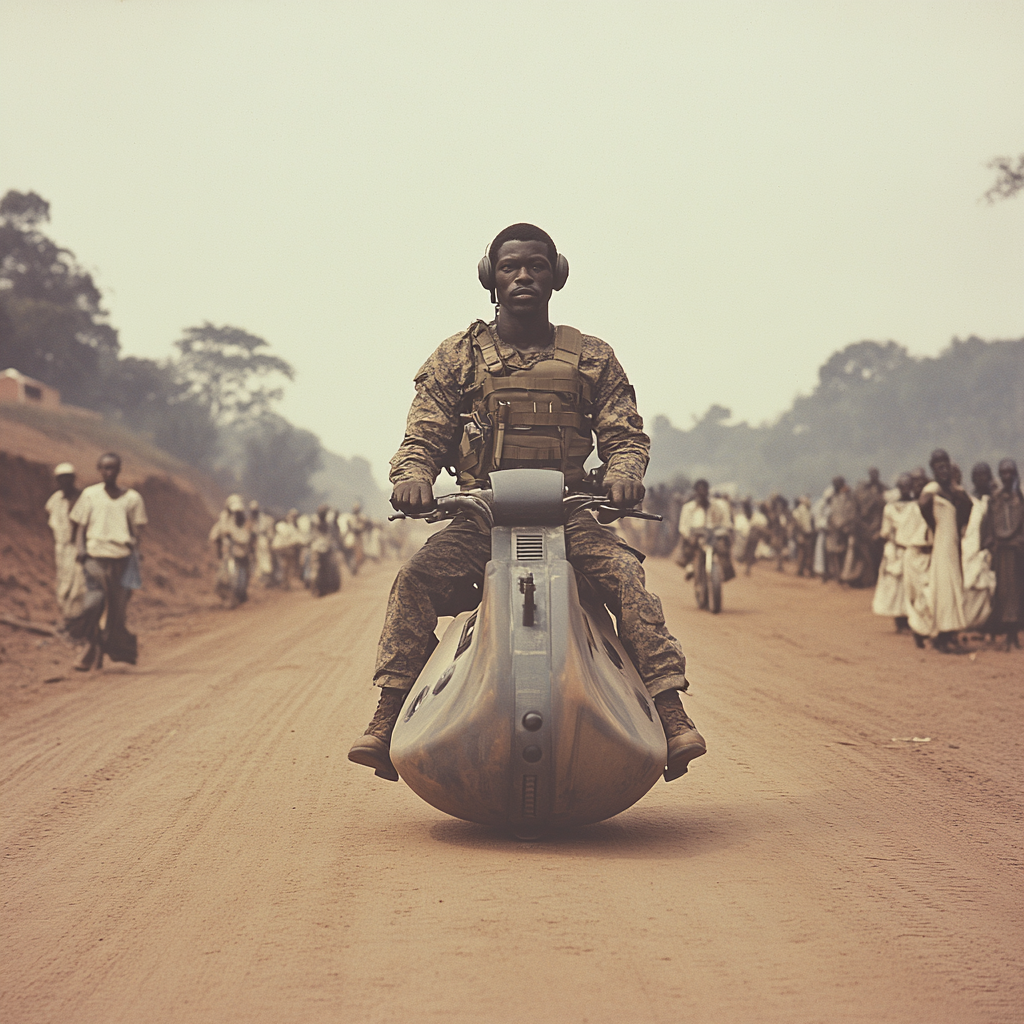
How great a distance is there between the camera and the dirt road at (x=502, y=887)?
3865mm

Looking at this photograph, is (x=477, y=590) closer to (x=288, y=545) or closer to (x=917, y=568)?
(x=917, y=568)

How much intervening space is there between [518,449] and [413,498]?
0.65 meters

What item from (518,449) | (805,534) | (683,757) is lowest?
(683,757)

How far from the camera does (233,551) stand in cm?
2862

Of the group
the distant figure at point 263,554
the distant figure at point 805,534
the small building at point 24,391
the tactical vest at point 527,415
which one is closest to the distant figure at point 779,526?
the distant figure at point 805,534

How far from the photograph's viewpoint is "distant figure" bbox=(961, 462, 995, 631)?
17.0 m

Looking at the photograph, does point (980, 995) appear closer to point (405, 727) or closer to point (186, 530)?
point (405, 727)

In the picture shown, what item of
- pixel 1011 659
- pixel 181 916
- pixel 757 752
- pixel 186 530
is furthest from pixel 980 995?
pixel 186 530

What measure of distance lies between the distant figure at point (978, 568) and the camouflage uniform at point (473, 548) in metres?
11.9

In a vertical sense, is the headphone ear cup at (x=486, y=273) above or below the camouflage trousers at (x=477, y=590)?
above

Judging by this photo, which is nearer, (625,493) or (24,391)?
(625,493)

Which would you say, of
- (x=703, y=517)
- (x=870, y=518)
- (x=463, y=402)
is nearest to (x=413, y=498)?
(x=463, y=402)

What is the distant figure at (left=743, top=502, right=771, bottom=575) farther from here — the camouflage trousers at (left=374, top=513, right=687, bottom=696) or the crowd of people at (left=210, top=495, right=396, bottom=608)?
the camouflage trousers at (left=374, top=513, right=687, bottom=696)

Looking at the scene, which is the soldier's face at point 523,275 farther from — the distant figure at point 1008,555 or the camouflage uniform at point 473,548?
the distant figure at point 1008,555
